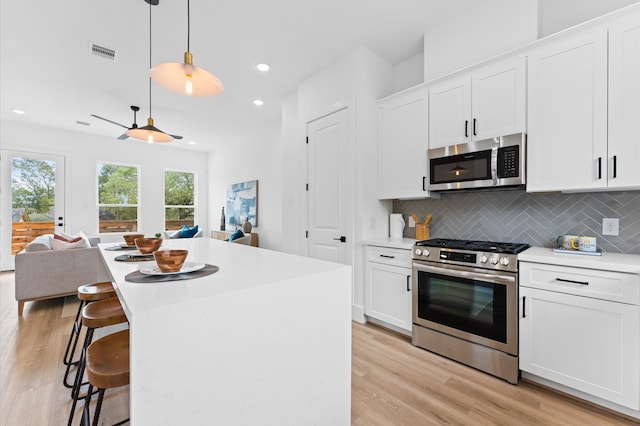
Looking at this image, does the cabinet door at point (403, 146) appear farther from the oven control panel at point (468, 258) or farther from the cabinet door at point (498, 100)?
the oven control panel at point (468, 258)

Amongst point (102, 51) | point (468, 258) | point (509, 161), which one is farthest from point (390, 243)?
point (102, 51)

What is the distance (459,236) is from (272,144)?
390 centimetres

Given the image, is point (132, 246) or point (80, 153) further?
point (80, 153)

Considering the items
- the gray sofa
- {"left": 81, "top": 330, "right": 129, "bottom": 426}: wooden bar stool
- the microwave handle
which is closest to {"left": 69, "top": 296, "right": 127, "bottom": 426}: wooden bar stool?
{"left": 81, "top": 330, "right": 129, "bottom": 426}: wooden bar stool

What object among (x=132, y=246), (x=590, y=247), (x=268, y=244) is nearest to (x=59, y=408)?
(x=132, y=246)

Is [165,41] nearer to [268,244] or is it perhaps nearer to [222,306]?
[222,306]

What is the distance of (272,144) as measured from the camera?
5.53m

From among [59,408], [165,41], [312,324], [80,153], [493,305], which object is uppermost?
[165,41]

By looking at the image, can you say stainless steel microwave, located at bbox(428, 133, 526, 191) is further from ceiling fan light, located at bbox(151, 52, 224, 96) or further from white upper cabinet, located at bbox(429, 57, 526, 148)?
ceiling fan light, located at bbox(151, 52, 224, 96)

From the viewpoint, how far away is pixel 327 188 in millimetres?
3367

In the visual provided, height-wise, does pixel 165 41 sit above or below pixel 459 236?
above

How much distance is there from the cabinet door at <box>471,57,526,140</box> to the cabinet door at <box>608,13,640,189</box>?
47 centimetres

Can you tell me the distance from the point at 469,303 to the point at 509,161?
1.12m

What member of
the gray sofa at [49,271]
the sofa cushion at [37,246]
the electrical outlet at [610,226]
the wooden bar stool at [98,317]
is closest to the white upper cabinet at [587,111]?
the electrical outlet at [610,226]
